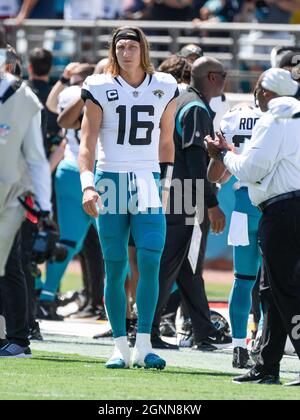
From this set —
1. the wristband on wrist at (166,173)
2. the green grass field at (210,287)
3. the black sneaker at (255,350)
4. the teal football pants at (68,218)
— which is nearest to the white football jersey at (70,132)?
the teal football pants at (68,218)

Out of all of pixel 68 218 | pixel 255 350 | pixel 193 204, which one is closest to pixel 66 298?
pixel 68 218

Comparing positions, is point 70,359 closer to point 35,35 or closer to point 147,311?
point 147,311

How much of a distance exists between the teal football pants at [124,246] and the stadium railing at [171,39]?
8010 millimetres

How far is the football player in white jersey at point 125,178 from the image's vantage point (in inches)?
341

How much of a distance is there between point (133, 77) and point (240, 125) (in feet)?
2.76

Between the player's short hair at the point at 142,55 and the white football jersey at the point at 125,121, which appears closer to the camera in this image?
the white football jersey at the point at 125,121

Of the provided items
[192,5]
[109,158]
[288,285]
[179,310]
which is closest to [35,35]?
[192,5]

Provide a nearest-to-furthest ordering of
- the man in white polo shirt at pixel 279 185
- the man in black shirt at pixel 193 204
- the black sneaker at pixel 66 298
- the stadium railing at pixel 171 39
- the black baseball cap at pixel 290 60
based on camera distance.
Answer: the man in white polo shirt at pixel 279 185
the black baseball cap at pixel 290 60
the man in black shirt at pixel 193 204
the black sneaker at pixel 66 298
the stadium railing at pixel 171 39

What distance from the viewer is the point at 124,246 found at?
28.6ft

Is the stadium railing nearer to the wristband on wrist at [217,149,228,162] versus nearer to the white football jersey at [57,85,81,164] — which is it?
the white football jersey at [57,85,81,164]

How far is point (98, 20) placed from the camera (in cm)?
1780

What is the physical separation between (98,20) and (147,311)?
966 cm

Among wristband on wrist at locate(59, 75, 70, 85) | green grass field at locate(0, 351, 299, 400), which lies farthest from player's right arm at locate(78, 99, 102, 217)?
wristband on wrist at locate(59, 75, 70, 85)

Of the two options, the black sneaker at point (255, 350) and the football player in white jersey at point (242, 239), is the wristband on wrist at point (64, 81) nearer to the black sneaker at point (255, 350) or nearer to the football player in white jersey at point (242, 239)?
the football player in white jersey at point (242, 239)
